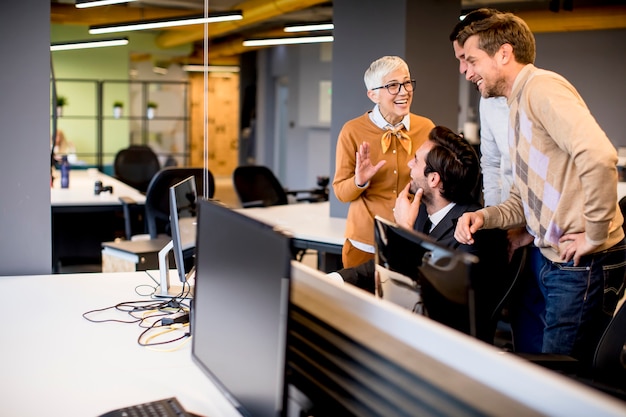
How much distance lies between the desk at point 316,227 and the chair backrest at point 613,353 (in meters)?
1.71

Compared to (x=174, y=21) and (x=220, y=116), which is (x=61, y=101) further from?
(x=174, y=21)

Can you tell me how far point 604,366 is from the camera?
222 cm

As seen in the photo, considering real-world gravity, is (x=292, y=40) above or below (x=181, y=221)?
above

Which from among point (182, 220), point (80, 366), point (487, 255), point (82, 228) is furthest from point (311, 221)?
point (80, 366)

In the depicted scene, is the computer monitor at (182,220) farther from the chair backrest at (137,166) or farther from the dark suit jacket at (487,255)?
the chair backrest at (137,166)

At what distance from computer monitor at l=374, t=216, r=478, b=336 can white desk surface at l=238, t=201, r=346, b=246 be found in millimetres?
2272

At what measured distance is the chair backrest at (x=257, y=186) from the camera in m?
6.52

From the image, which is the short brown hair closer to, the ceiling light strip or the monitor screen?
the monitor screen

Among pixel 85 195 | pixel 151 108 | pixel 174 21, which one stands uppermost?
pixel 174 21

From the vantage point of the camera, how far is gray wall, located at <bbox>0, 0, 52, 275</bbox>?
2885 millimetres

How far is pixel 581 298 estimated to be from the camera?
247 cm

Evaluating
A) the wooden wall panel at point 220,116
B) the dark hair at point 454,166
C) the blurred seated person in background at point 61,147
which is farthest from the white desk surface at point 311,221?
the wooden wall panel at point 220,116

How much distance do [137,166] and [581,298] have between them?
721 centimetres

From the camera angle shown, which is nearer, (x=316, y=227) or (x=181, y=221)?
(x=181, y=221)
